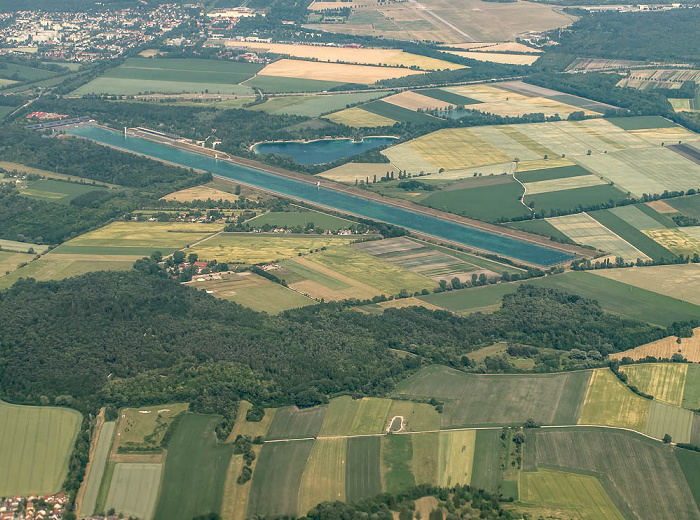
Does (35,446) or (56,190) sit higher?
(56,190)

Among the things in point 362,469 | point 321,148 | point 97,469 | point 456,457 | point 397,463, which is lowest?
point 97,469

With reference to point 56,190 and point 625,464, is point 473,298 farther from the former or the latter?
point 56,190

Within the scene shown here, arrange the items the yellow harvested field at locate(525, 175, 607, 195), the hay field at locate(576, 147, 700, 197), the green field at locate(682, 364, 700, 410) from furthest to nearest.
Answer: the hay field at locate(576, 147, 700, 197), the yellow harvested field at locate(525, 175, 607, 195), the green field at locate(682, 364, 700, 410)

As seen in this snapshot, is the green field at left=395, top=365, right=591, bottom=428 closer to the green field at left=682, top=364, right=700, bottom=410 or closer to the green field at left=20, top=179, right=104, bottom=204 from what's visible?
the green field at left=682, top=364, right=700, bottom=410

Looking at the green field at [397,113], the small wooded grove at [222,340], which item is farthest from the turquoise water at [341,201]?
the green field at [397,113]

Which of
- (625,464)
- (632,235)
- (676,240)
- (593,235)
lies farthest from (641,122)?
(625,464)

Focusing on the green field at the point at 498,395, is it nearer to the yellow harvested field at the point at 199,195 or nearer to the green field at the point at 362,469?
the green field at the point at 362,469

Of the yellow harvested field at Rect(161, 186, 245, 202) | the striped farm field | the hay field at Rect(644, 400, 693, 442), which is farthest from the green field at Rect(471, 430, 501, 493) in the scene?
the yellow harvested field at Rect(161, 186, 245, 202)
